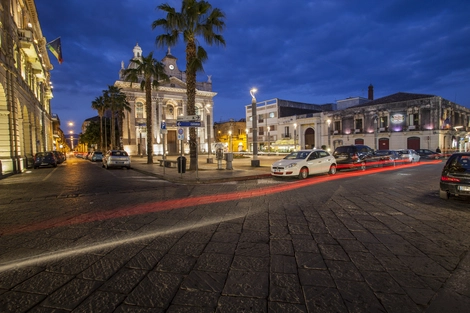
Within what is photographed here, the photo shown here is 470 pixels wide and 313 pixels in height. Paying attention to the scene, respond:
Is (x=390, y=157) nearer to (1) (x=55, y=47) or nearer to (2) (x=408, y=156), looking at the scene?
(2) (x=408, y=156)

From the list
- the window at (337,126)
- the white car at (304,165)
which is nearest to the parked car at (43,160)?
the white car at (304,165)

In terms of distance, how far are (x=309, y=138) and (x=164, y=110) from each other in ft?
104

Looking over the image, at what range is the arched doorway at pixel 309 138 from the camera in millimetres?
56281

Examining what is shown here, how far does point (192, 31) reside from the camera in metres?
17.8

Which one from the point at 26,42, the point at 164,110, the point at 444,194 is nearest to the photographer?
the point at 444,194

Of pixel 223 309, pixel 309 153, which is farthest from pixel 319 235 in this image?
pixel 309 153

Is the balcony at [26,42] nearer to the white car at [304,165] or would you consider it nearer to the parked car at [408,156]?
the white car at [304,165]

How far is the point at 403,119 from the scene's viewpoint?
44.2 meters

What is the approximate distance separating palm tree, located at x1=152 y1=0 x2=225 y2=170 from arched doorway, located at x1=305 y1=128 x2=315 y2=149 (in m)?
41.5

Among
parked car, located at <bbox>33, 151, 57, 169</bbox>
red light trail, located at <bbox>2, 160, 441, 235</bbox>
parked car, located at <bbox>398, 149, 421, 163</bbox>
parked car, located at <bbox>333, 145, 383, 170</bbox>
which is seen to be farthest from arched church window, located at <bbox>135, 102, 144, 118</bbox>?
red light trail, located at <bbox>2, 160, 441, 235</bbox>

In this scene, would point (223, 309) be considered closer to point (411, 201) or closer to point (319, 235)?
point (319, 235)

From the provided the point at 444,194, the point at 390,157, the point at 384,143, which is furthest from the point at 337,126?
the point at 444,194

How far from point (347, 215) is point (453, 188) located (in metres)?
3.56

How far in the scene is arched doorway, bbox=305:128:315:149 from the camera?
185ft
